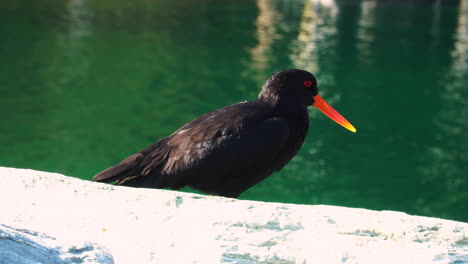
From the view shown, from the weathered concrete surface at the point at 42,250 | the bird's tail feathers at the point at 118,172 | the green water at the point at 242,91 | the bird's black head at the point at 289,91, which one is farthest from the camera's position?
the green water at the point at 242,91

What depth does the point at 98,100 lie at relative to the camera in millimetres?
17641

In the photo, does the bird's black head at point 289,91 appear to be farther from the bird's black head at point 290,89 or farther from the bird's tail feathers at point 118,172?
the bird's tail feathers at point 118,172

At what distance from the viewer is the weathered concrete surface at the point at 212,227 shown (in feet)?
12.9

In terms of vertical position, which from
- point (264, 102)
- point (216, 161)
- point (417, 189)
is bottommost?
point (417, 189)

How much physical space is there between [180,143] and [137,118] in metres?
10.3

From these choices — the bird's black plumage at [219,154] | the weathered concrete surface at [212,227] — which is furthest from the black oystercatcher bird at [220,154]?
the weathered concrete surface at [212,227]

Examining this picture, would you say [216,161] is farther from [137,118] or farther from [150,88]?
[150,88]

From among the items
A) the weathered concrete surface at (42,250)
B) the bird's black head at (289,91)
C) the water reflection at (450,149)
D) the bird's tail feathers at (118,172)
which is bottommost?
the water reflection at (450,149)

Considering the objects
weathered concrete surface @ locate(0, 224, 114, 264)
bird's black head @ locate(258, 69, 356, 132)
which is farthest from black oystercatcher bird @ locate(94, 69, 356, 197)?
weathered concrete surface @ locate(0, 224, 114, 264)

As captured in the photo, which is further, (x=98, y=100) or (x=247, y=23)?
(x=247, y=23)

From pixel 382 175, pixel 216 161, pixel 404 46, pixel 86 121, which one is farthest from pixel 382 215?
pixel 404 46

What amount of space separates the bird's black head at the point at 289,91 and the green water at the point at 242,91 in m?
5.36

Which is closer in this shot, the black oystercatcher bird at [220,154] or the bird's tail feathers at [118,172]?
the bird's tail feathers at [118,172]

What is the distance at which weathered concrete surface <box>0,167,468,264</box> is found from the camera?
12.9ft
